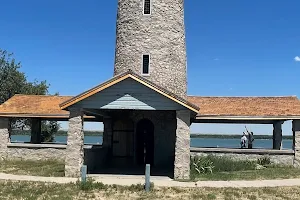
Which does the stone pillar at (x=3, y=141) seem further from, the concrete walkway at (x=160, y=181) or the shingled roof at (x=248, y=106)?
the shingled roof at (x=248, y=106)

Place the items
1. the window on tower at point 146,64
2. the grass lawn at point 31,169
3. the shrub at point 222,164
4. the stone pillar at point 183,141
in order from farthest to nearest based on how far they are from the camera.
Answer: the window on tower at point 146,64 → the shrub at point 222,164 → the grass lawn at point 31,169 → the stone pillar at point 183,141

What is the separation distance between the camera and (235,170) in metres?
21.5

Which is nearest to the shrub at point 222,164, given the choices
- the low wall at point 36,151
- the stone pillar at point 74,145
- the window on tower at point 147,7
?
the stone pillar at point 74,145

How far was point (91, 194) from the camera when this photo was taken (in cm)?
1375

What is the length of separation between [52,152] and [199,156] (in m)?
9.21

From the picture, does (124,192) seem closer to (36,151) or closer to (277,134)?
(36,151)

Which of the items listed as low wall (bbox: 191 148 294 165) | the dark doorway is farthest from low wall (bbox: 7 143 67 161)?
low wall (bbox: 191 148 294 165)

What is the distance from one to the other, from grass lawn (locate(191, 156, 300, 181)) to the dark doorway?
2.84 m

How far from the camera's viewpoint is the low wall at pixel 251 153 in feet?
77.0

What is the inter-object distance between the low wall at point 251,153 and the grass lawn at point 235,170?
1.41ft

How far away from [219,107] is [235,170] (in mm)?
5609

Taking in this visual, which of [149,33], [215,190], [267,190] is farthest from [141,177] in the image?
[149,33]

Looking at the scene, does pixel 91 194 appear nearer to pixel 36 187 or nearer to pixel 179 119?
pixel 36 187

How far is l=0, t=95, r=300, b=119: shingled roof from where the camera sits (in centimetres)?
2438
